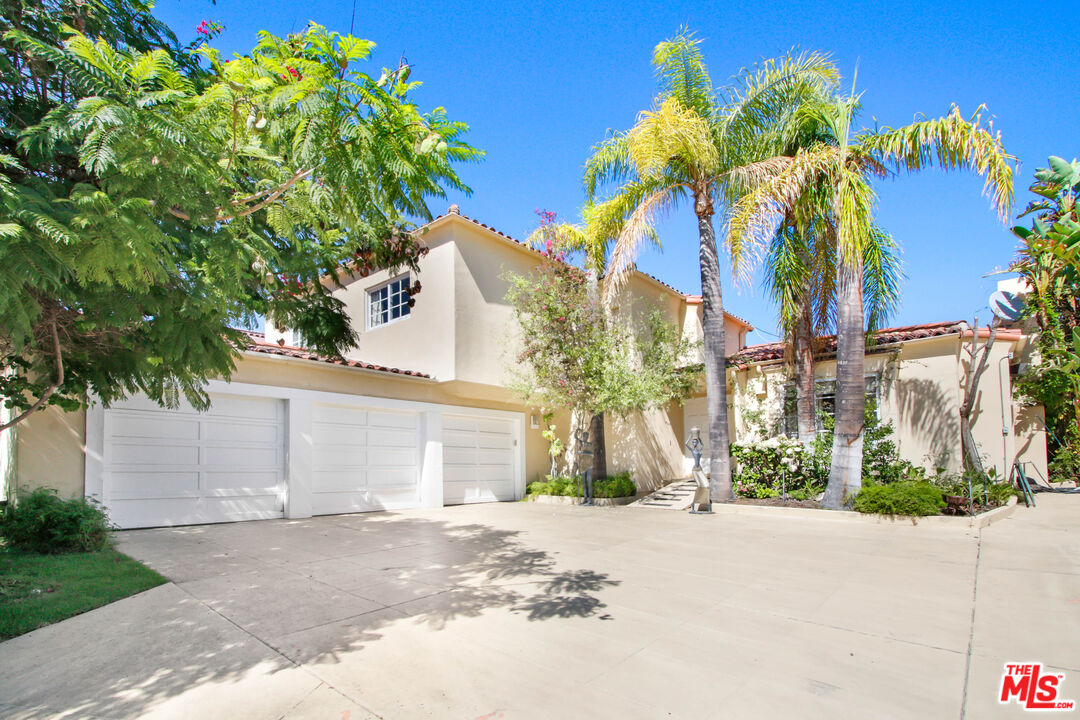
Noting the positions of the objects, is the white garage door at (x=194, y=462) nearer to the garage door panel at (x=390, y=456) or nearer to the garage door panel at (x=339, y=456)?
the garage door panel at (x=339, y=456)

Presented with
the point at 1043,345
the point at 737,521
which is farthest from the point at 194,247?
the point at 1043,345

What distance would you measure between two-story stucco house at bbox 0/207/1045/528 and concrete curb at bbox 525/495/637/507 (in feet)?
2.40

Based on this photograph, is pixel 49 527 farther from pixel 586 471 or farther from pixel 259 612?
pixel 586 471

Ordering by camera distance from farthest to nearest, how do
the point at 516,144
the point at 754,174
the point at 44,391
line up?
1. the point at 754,174
2. the point at 516,144
3. the point at 44,391

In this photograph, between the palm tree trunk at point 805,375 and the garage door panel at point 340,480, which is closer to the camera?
the garage door panel at point 340,480

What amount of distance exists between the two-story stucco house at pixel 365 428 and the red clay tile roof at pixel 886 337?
10.4ft

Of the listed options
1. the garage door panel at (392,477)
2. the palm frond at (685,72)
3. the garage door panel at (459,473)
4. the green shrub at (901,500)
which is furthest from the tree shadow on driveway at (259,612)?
the palm frond at (685,72)

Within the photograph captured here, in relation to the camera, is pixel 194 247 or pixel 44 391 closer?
pixel 194 247

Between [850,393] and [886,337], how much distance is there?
348 cm

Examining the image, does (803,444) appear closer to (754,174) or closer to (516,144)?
(754,174)

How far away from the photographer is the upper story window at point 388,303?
14.3 metres

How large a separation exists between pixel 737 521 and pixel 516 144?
25.2ft

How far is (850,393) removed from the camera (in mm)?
10508

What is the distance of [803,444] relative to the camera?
1219 centimetres
